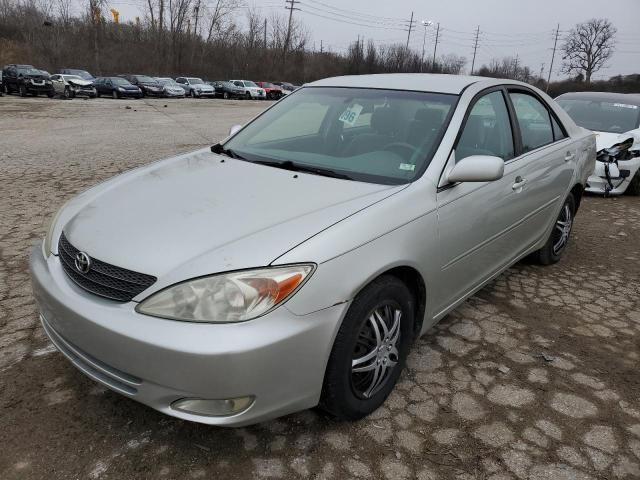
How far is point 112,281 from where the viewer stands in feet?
6.62

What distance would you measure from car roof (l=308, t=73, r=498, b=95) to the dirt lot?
156 cm

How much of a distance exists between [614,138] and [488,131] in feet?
17.7

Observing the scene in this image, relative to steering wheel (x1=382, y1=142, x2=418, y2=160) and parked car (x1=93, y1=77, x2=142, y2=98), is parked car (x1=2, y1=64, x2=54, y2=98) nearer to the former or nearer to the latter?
parked car (x1=93, y1=77, x2=142, y2=98)

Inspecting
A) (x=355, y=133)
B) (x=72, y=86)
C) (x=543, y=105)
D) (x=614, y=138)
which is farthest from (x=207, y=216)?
(x=72, y=86)

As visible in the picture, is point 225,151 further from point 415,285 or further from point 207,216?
point 415,285

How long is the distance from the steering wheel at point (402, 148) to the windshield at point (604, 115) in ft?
21.0

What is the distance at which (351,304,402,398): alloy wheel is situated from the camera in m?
2.25

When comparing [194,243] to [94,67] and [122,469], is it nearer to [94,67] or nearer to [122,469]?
[122,469]

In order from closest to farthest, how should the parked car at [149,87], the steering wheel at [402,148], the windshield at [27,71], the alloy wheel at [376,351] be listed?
1. the alloy wheel at [376,351]
2. the steering wheel at [402,148]
3. the windshield at [27,71]
4. the parked car at [149,87]

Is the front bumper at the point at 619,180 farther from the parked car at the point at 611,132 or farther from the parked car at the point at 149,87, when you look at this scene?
the parked car at the point at 149,87

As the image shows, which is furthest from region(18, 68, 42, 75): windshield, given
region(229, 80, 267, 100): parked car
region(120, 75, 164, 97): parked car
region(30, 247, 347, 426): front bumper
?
region(30, 247, 347, 426): front bumper

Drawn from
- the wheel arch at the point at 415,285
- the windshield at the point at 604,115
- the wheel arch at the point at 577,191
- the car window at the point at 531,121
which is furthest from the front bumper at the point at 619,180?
the wheel arch at the point at 415,285

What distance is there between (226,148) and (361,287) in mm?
1744

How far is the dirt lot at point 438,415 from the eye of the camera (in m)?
2.12
